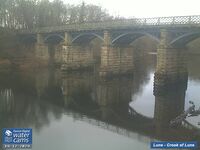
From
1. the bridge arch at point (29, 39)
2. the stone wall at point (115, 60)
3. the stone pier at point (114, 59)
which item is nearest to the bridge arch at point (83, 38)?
the stone pier at point (114, 59)

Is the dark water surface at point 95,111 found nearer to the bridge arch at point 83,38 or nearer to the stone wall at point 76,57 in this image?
the stone wall at point 76,57

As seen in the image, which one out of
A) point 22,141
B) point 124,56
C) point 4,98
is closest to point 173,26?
point 124,56

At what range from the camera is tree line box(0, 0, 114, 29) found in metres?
70.1

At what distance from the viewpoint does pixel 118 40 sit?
42500 mm

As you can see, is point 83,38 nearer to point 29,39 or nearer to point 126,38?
point 126,38

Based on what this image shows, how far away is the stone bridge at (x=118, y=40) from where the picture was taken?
111 feet

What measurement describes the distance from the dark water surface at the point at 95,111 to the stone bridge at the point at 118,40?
2915 millimetres

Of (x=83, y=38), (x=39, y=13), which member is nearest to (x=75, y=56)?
(x=83, y=38)

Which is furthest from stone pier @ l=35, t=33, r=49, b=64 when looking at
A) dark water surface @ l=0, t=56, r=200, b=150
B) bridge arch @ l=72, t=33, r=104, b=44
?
dark water surface @ l=0, t=56, r=200, b=150

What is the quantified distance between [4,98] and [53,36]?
29625mm

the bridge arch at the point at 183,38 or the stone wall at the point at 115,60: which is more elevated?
the bridge arch at the point at 183,38

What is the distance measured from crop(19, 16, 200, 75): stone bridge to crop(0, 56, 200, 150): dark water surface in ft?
9.56

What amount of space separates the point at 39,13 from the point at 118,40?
37930mm

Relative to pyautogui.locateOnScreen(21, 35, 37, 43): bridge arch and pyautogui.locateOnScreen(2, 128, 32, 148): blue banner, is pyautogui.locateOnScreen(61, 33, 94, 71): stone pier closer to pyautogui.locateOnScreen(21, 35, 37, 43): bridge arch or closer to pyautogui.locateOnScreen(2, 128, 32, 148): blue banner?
pyautogui.locateOnScreen(21, 35, 37, 43): bridge arch
